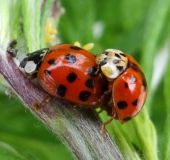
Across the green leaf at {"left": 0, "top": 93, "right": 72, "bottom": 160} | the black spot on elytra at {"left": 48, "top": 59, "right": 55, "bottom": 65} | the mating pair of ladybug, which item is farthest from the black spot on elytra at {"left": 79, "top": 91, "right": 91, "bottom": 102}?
the green leaf at {"left": 0, "top": 93, "right": 72, "bottom": 160}

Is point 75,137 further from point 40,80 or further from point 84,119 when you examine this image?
point 40,80

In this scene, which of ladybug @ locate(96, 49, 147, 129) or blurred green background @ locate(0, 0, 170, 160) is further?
blurred green background @ locate(0, 0, 170, 160)

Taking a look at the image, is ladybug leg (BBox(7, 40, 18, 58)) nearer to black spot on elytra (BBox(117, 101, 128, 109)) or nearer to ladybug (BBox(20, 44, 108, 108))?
ladybug (BBox(20, 44, 108, 108))

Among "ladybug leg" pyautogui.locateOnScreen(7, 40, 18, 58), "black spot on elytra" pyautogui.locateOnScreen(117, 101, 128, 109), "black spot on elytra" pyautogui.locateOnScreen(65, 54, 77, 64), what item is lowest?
"black spot on elytra" pyautogui.locateOnScreen(117, 101, 128, 109)

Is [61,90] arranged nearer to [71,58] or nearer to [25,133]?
[71,58]

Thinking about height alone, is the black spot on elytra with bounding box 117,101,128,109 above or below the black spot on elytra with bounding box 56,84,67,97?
below

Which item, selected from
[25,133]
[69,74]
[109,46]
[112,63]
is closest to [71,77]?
[69,74]

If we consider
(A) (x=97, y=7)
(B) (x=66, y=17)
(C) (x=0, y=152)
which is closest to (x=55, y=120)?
(C) (x=0, y=152)
